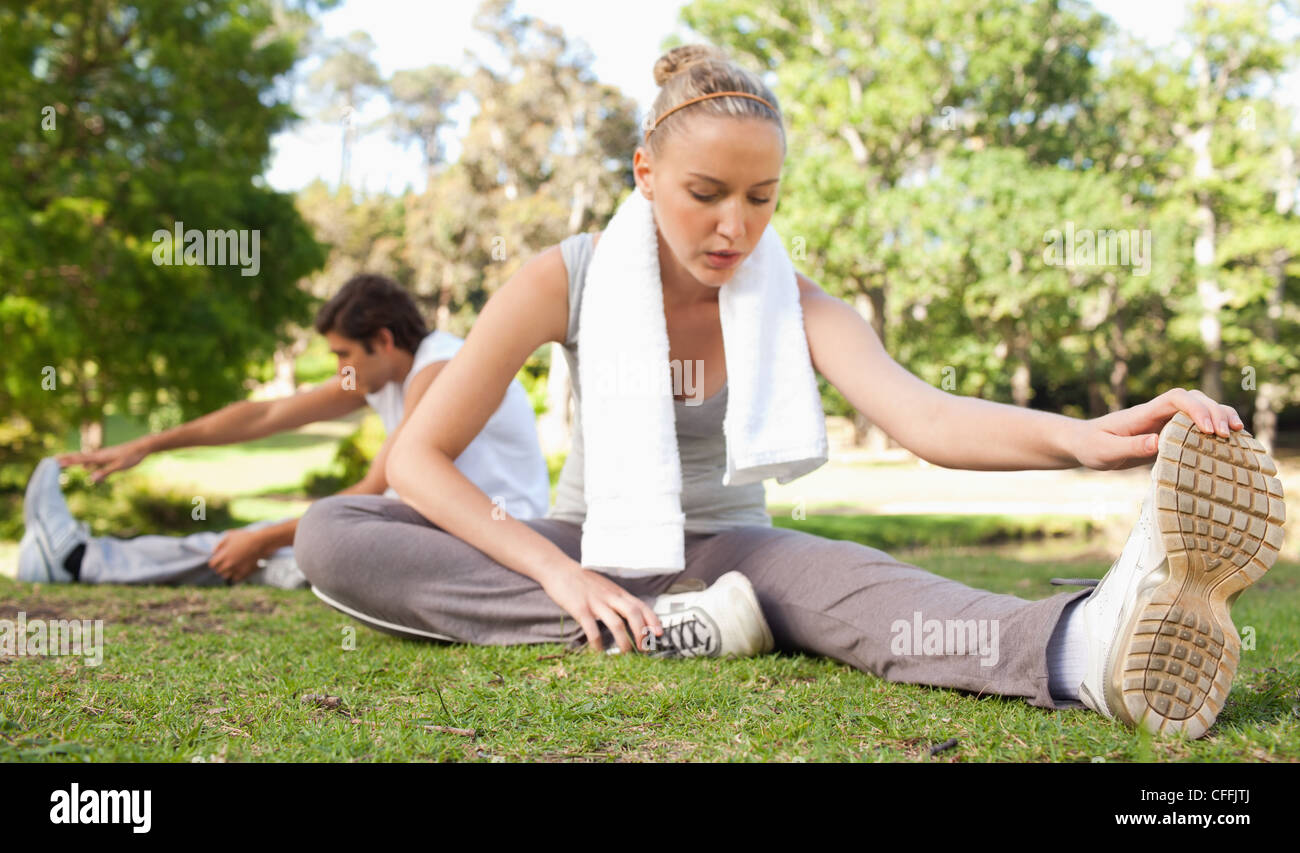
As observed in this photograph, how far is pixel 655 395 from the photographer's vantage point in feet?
9.53

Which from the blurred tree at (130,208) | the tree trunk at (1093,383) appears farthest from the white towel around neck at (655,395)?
the tree trunk at (1093,383)

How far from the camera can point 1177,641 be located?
1880mm

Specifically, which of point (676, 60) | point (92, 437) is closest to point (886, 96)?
point (92, 437)

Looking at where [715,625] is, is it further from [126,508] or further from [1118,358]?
[1118,358]

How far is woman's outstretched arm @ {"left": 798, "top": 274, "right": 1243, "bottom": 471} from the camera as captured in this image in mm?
1955

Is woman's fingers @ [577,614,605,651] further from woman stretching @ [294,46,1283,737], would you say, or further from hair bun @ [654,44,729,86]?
hair bun @ [654,44,729,86]

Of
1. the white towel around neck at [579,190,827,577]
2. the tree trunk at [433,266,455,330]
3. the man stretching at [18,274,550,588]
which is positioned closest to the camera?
the white towel around neck at [579,190,827,577]

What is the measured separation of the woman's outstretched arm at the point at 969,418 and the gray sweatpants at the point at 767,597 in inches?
12.2

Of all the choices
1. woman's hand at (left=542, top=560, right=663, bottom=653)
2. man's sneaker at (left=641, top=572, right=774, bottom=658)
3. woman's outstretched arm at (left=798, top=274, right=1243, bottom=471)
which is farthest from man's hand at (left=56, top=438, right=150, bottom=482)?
woman's outstretched arm at (left=798, top=274, right=1243, bottom=471)

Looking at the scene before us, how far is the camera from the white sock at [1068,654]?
213 cm

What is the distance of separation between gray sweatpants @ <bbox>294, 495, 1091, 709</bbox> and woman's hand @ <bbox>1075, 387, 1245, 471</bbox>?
319mm
